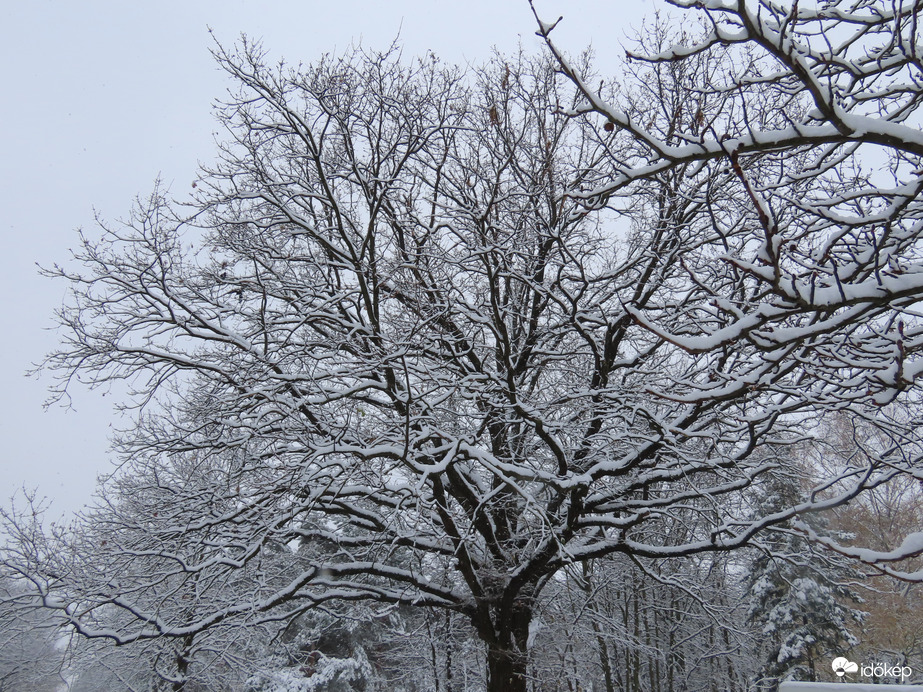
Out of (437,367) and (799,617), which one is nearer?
(437,367)

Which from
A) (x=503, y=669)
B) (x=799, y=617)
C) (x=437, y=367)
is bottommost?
(x=503, y=669)

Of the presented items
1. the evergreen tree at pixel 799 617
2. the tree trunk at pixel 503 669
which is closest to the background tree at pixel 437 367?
the tree trunk at pixel 503 669

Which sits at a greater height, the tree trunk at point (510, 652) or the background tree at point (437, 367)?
the background tree at point (437, 367)

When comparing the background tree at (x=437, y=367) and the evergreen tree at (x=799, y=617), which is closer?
the background tree at (x=437, y=367)

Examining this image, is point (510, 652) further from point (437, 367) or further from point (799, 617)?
point (799, 617)

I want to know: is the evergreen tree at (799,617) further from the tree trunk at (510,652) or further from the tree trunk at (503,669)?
the tree trunk at (503,669)

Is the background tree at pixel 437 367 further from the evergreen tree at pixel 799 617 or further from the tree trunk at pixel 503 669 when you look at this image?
the evergreen tree at pixel 799 617

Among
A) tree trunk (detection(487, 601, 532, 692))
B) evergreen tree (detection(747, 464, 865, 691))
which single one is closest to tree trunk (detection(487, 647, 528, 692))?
tree trunk (detection(487, 601, 532, 692))

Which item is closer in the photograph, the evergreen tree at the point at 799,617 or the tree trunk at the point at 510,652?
the tree trunk at the point at 510,652

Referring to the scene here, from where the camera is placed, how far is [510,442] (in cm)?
817

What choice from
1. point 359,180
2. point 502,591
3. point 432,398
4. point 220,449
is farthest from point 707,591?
point 359,180

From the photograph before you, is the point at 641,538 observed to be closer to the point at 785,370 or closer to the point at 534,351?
the point at 534,351

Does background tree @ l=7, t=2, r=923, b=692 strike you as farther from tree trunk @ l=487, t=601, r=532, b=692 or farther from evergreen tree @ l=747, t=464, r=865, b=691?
evergreen tree @ l=747, t=464, r=865, b=691

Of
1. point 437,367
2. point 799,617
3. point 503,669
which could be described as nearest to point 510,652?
point 503,669
